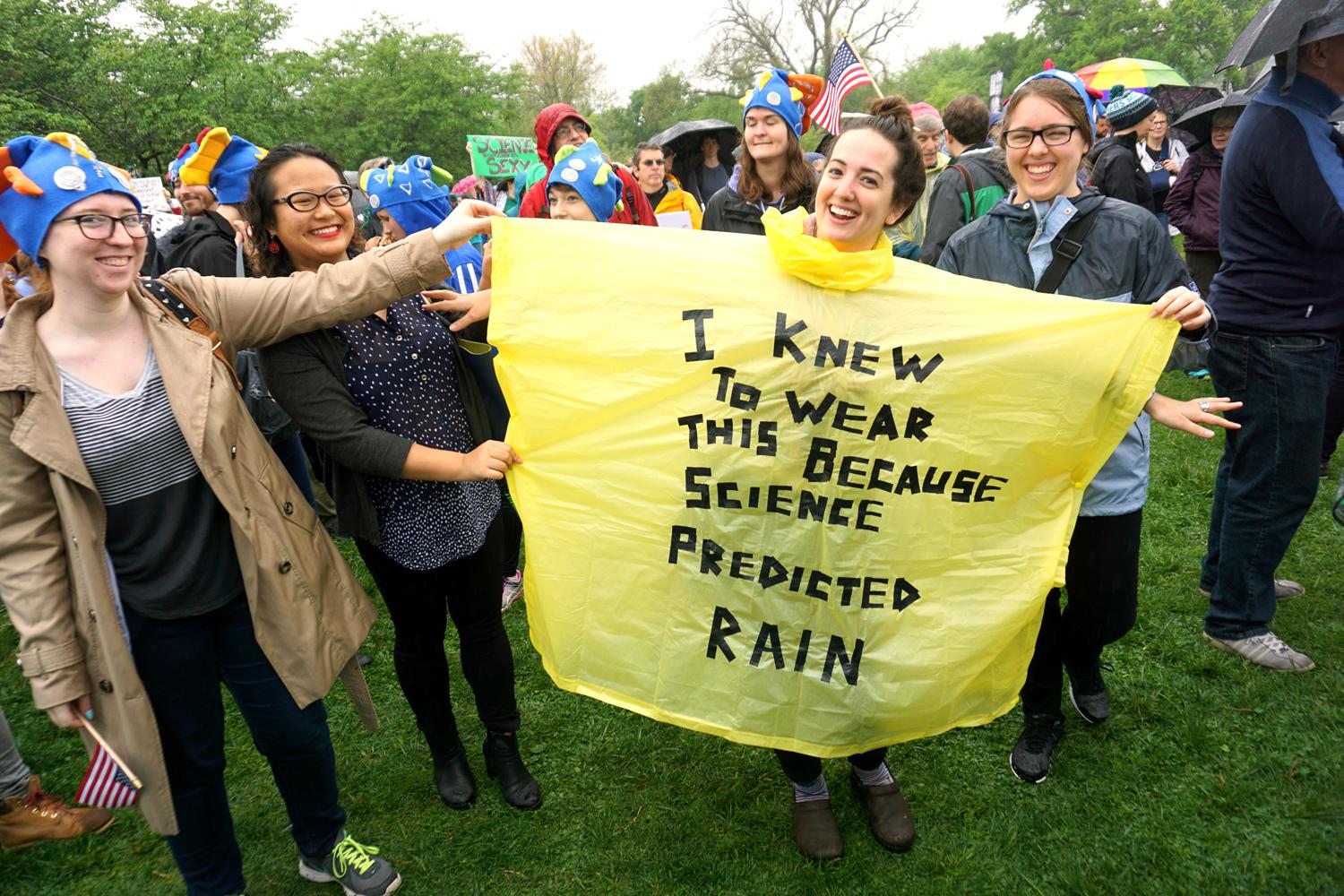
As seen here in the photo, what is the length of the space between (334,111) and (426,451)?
28.9m

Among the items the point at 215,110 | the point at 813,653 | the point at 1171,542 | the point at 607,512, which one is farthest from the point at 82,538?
the point at 215,110

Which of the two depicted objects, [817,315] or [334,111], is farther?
[334,111]

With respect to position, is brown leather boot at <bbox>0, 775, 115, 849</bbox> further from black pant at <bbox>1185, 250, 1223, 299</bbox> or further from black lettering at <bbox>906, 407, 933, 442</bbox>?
black pant at <bbox>1185, 250, 1223, 299</bbox>

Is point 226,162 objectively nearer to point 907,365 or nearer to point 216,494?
point 216,494

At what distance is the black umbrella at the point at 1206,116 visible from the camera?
5746 millimetres

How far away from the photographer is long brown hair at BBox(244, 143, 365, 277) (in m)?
2.24

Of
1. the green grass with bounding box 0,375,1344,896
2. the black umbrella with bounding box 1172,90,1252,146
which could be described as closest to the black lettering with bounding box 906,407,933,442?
the green grass with bounding box 0,375,1344,896

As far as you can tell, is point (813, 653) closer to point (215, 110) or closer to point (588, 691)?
point (588, 691)

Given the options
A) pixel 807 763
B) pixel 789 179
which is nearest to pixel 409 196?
pixel 789 179

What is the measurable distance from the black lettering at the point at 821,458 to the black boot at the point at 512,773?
1559mm

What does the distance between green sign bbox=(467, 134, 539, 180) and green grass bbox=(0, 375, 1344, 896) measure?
27.4ft

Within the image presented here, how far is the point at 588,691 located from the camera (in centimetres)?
227

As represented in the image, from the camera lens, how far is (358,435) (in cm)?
A: 218

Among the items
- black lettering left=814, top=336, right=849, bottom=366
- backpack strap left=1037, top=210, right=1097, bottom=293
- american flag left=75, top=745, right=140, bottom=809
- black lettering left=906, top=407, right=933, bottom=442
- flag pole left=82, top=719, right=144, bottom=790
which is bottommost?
american flag left=75, top=745, right=140, bottom=809
